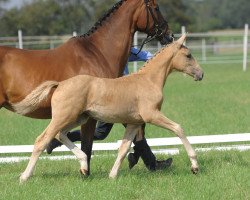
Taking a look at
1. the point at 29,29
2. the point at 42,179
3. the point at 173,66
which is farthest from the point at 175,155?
the point at 29,29

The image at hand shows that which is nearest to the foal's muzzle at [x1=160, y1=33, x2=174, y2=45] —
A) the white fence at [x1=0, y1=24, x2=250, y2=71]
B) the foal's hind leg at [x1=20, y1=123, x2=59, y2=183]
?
the foal's hind leg at [x1=20, y1=123, x2=59, y2=183]

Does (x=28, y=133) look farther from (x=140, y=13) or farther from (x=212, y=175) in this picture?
(x=212, y=175)

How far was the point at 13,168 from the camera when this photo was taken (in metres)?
7.84

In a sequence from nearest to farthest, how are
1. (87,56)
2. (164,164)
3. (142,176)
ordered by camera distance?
(142,176) → (87,56) → (164,164)

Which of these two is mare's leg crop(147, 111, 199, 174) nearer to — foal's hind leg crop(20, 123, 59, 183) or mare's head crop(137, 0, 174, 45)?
foal's hind leg crop(20, 123, 59, 183)

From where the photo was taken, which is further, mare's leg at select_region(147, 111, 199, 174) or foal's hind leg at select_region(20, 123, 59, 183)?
mare's leg at select_region(147, 111, 199, 174)

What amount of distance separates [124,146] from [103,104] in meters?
0.70

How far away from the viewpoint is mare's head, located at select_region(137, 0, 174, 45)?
24.5 ft

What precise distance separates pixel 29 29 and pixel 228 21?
183 feet

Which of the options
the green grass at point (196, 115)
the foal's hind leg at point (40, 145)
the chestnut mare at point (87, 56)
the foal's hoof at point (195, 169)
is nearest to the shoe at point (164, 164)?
the foal's hoof at point (195, 169)

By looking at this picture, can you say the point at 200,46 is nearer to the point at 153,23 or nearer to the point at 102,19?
the point at 153,23

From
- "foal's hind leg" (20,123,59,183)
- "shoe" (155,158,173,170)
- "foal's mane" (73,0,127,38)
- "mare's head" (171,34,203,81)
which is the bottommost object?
"shoe" (155,158,173,170)

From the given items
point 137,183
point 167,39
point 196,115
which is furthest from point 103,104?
point 196,115

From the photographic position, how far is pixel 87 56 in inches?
275
